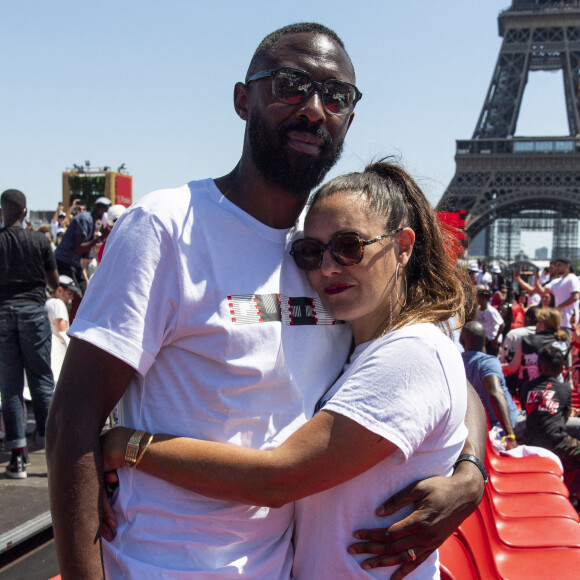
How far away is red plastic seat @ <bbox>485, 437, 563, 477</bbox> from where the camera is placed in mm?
4332

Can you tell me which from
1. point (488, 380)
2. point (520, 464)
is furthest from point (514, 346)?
point (520, 464)

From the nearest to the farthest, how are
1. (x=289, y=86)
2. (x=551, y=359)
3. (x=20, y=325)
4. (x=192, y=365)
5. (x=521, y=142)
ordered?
(x=192, y=365), (x=289, y=86), (x=20, y=325), (x=551, y=359), (x=521, y=142)

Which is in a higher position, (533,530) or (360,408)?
(360,408)

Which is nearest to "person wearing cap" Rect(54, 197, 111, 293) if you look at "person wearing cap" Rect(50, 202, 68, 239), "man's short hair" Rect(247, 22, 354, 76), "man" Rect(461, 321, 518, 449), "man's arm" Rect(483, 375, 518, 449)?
"man" Rect(461, 321, 518, 449)

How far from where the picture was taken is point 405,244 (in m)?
1.83

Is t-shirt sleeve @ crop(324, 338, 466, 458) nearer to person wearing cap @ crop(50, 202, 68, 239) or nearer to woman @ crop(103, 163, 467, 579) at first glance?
woman @ crop(103, 163, 467, 579)

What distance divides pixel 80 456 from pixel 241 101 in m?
1.05

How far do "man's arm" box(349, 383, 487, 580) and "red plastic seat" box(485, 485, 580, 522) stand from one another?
2.07m

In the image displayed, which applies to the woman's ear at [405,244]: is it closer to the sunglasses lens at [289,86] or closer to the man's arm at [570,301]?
the sunglasses lens at [289,86]

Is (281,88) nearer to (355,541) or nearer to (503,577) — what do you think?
(355,541)

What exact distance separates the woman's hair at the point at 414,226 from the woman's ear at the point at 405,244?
0.03 meters

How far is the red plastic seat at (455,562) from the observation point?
88.0 inches

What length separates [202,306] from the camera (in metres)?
1.50

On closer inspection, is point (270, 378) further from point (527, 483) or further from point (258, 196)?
point (527, 483)
